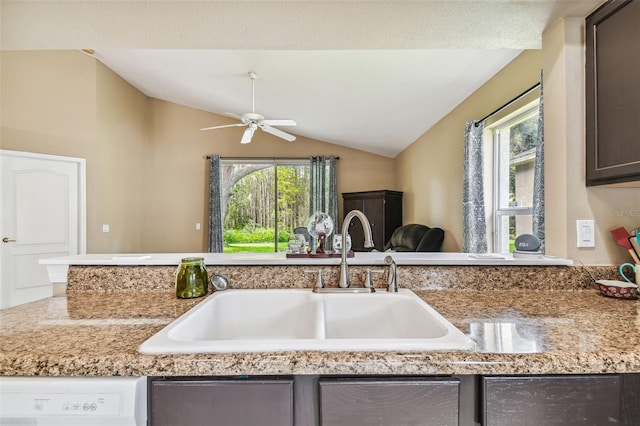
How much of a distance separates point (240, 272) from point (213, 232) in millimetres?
4545

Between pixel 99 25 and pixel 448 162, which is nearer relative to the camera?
pixel 99 25

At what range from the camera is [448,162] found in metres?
3.62

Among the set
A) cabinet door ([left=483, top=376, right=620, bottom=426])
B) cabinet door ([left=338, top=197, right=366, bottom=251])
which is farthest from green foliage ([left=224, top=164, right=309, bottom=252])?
cabinet door ([left=483, top=376, right=620, bottom=426])

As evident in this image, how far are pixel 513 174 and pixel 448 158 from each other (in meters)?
1.01

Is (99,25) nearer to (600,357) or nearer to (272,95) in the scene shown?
(600,357)

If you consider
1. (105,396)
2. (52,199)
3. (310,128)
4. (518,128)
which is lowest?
(105,396)

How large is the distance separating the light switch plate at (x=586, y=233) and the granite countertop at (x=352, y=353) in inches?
12.0

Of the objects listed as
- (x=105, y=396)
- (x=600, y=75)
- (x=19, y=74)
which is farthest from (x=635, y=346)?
(x=19, y=74)

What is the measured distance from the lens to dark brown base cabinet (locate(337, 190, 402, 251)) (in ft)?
16.7

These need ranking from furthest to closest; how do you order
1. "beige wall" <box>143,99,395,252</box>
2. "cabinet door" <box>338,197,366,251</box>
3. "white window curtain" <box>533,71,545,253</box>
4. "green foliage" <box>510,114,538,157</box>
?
"beige wall" <box>143,99,395,252</box>
"cabinet door" <box>338,197,366,251</box>
"green foliage" <box>510,114,538,157</box>
"white window curtain" <box>533,71,545,253</box>

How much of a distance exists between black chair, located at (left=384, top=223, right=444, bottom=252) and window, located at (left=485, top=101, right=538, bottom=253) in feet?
2.25

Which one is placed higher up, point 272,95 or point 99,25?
point 272,95

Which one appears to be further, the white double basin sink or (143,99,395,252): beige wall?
(143,99,395,252): beige wall

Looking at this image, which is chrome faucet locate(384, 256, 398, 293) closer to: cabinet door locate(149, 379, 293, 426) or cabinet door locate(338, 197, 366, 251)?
cabinet door locate(149, 379, 293, 426)
